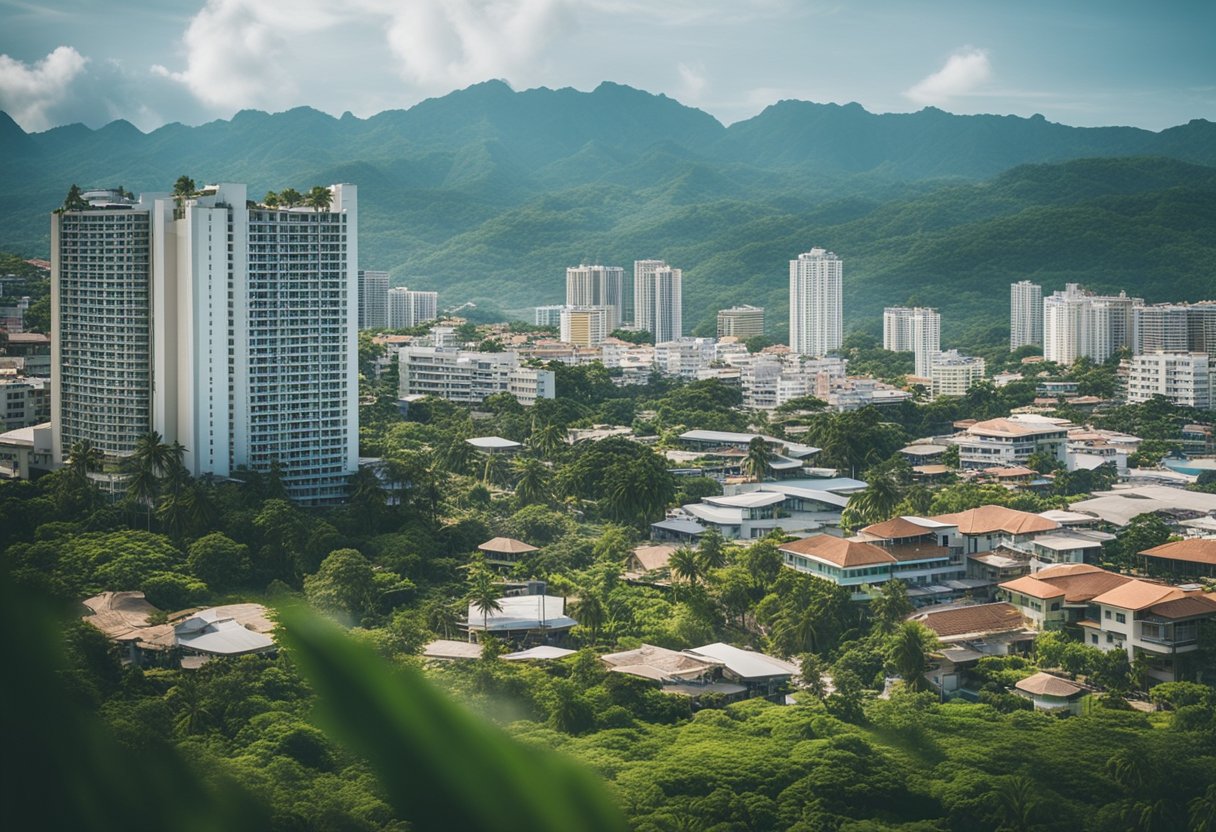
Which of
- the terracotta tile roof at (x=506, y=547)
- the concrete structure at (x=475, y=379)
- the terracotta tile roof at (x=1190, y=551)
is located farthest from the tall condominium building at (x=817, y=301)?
the terracotta tile roof at (x=506, y=547)

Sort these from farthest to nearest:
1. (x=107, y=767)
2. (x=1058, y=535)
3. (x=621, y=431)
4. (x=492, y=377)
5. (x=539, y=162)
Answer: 1. (x=539, y=162)
2. (x=492, y=377)
3. (x=621, y=431)
4. (x=1058, y=535)
5. (x=107, y=767)

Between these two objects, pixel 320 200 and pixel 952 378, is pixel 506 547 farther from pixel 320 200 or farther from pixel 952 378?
pixel 952 378

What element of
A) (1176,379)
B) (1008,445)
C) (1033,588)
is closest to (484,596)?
(1033,588)

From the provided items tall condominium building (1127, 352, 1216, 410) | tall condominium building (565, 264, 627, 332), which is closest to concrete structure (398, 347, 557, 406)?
tall condominium building (1127, 352, 1216, 410)

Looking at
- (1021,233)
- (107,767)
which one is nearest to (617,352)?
(1021,233)

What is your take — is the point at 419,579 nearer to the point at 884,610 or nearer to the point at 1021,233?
the point at 884,610
